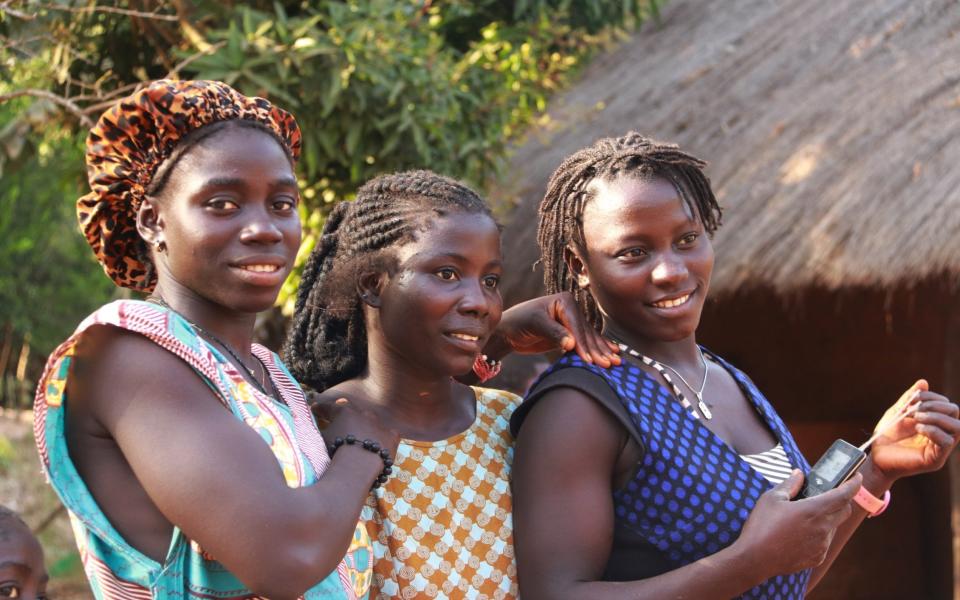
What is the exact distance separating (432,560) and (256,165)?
31.0 inches

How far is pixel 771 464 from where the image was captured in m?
2.36

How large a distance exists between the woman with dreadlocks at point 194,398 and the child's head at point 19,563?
0.87 metres

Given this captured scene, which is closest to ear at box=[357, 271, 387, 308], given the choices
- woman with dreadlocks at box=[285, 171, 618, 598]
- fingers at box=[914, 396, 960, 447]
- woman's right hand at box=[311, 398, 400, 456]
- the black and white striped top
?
woman with dreadlocks at box=[285, 171, 618, 598]

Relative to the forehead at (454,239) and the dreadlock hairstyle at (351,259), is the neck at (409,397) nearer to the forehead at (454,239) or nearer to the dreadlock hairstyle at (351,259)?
the dreadlock hairstyle at (351,259)

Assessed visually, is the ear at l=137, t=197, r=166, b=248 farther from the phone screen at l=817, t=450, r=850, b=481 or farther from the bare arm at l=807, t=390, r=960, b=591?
the bare arm at l=807, t=390, r=960, b=591

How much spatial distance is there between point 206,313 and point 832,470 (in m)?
1.16

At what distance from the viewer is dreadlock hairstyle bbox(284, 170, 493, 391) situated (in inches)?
91.7

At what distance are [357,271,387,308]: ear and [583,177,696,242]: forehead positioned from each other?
1.41ft

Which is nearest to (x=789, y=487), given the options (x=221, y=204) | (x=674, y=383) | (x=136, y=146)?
(x=674, y=383)

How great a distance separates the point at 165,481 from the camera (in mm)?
1606

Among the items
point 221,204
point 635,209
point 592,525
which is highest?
point 221,204

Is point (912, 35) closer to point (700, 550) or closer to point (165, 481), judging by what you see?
point (700, 550)

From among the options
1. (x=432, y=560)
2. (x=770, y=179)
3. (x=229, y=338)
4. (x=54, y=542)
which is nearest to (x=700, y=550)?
(x=432, y=560)

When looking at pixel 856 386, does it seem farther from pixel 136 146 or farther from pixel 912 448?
pixel 136 146
